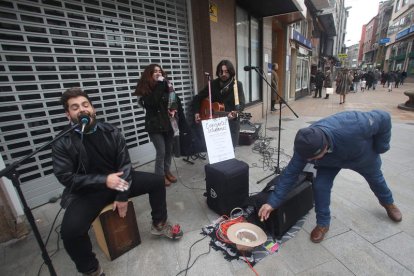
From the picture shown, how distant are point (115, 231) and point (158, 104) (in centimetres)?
160

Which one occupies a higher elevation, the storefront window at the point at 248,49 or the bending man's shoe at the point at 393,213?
the storefront window at the point at 248,49

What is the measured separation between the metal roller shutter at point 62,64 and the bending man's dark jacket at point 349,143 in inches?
112

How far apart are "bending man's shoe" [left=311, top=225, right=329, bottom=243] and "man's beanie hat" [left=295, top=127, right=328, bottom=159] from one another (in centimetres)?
89

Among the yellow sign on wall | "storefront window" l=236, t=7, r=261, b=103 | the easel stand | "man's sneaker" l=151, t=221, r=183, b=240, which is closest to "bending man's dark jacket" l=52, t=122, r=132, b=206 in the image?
"man's sneaker" l=151, t=221, r=183, b=240

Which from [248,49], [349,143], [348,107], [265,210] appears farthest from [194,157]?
[348,107]

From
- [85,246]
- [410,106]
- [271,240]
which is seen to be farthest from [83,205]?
[410,106]

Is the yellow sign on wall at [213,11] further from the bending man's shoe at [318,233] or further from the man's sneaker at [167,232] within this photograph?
the bending man's shoe at [318,233]

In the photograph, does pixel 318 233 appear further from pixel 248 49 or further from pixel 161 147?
pixel 248 49

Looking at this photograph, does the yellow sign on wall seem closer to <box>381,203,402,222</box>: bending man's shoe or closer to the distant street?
<box>381,203,402,222</box>: bending man's shoe

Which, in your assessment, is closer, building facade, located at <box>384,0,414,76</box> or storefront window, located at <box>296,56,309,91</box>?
storefront window, located at <box>296,56,309,91</box>

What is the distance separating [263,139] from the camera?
5355mm

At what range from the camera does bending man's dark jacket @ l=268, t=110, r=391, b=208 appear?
1778mm

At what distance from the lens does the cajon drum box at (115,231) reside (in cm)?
179

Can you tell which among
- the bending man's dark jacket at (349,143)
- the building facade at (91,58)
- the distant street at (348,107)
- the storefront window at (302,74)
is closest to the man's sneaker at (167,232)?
the bending man's dark jacket at (349,143)
